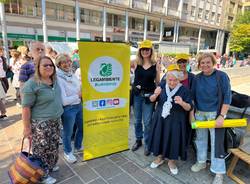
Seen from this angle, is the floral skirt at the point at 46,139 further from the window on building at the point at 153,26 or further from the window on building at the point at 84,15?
the window on building at the point at 153,26

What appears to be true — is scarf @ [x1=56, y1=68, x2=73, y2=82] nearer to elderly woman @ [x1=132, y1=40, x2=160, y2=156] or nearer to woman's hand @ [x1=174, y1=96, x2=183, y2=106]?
elderly woman @ [x1=132, y1=40, x2=160, y2=156]

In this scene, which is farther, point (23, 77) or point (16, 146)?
point (16, 146)

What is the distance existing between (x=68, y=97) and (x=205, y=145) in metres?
2.14

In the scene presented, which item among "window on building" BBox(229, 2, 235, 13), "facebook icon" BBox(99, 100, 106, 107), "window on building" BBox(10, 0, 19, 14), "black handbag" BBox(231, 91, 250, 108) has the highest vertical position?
"window on building" BBox(229, 2, 235, 13)

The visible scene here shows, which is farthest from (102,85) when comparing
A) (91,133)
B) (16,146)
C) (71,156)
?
(16,146)

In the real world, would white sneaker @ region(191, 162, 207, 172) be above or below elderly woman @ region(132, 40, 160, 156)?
below

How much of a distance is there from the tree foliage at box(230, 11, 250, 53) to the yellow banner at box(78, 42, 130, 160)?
115 feet

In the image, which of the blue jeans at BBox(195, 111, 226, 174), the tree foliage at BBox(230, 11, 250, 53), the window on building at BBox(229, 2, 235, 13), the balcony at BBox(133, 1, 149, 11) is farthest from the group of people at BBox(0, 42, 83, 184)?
the window on building at BBox(229, 2, 235, 13)

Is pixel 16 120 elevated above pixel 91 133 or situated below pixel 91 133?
below

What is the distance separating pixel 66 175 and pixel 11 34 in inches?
681

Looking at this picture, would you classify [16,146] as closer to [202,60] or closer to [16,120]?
[16,120]

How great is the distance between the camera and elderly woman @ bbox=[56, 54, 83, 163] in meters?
2.65

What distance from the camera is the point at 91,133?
2.95 m

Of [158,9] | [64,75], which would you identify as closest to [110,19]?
[158,9]
